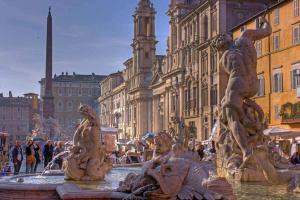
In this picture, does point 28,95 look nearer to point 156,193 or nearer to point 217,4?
point 217,4

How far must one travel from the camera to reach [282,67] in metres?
34.8

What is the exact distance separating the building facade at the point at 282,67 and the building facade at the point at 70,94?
102249 millimetres

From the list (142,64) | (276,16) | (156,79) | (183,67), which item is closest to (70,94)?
(142,64)

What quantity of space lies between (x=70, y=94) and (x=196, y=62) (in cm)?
9136

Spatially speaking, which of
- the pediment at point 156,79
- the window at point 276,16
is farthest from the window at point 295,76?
the pediment at point 156,79

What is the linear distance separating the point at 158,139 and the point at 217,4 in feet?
135

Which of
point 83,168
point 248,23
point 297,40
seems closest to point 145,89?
point 248,23

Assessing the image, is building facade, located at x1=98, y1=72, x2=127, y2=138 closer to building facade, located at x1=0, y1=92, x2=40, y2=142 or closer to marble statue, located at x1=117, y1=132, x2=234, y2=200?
building facade, located at x1=0, y1=92, x2=40, y2=142

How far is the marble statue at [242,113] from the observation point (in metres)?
7.89

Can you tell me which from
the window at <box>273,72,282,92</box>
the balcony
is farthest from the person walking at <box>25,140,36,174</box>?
the window at <box>273,72,282,92</box>

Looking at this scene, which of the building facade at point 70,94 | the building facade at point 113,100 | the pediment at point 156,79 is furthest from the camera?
the building facade at point 70,94

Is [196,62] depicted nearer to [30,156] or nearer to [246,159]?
[30,156]

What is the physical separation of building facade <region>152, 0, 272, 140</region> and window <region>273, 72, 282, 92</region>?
453 centimetres

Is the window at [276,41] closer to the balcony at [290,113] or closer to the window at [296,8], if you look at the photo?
the window at [296,8]
